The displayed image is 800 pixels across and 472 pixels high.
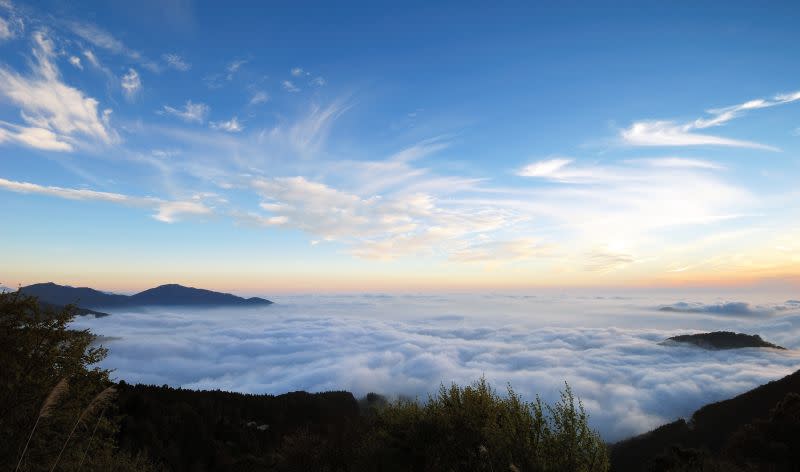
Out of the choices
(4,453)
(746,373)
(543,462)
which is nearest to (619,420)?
(746,373)

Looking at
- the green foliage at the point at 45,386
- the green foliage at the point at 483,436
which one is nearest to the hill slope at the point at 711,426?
the green foliage at the point at 483,436

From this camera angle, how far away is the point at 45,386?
56.5 feet

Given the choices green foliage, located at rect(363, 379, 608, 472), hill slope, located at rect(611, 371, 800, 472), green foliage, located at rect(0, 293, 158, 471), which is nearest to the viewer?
green foliage, located at rect(0, 293, 158, 471)

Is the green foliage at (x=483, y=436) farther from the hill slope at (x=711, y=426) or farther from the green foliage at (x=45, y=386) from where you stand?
the hill slope at (x=711, y=426)

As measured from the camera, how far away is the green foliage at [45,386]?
16.1 m

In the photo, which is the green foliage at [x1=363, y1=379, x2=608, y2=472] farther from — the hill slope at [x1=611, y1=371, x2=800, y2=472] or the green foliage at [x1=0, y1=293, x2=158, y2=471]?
the hill slope at [x1=611, y1=371, x2=800, y2=472]

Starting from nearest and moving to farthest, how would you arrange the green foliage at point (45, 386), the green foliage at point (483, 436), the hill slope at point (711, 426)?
the green foliage at point (45, 386) → the green foliage at point (483, 436) → the hill slope at point (711, 426)

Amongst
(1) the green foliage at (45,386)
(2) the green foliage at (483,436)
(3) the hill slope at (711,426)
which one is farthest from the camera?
→ (3) the hill slope at (711,426)

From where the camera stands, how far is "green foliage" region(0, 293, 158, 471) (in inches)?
634

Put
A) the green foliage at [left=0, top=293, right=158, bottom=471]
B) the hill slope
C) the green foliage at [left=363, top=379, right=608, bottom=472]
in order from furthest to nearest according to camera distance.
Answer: the hill slope
the green foliage at [left=363, top=379, right=608, bottom=472]
the green foliage at [left=0, top=293, right=158, bottom=471]

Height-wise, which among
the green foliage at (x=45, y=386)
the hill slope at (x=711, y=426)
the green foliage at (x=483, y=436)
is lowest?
the hill slope at (x=711, y=426)

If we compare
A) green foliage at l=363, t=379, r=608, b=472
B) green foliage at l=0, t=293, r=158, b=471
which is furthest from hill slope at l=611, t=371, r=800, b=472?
green foliage at l=0, t=293, r=158, b=471

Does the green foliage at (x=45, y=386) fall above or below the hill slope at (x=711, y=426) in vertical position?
above

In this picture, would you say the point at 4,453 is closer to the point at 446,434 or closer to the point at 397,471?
the point at 397,471
